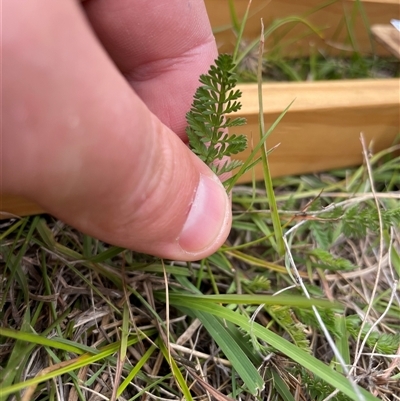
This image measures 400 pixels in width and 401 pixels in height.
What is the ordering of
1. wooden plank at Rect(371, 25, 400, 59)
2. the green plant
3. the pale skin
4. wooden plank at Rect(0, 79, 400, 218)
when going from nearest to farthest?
the pale skin, the green plant, wooden plank at Rect(0, 79, 400, 218), wooden plank at Rect(371, 25, 400, 59)

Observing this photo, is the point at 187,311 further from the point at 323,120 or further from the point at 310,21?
the point at 310,21

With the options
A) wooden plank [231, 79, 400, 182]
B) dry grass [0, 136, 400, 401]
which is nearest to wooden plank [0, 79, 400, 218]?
wooden plank [231, 79, 400, 182]

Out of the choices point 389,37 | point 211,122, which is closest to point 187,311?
point 211,122

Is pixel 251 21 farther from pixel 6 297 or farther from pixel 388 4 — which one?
pixel 6 297

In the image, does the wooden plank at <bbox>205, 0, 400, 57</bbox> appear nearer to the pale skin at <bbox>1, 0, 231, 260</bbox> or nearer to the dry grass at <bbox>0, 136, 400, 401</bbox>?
the dry grass at <bbox>0, 136, 400, 401</bbox>

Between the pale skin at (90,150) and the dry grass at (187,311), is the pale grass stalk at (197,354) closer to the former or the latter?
the dry grass at (187,311)

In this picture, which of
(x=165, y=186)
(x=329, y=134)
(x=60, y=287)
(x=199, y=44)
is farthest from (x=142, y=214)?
(x=329, y=134)
